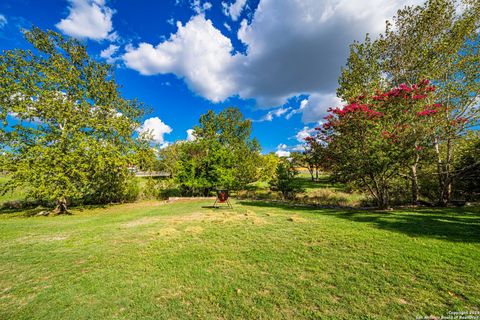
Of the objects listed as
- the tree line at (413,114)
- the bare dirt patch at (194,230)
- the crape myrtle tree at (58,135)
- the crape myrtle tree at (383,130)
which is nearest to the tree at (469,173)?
the tree line at (413,114)

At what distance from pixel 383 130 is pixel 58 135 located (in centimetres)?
1793

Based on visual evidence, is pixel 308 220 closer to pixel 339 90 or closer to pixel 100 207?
pixel 339 90

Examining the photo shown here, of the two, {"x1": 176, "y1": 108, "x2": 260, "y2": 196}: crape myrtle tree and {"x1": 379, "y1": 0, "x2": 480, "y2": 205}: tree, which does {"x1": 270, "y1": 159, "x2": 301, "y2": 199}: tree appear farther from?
{"x1": 379, "y1": 0, "x2": 480, "y2": 205}: tree

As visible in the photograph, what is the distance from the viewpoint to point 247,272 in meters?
3.95

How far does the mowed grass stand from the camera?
9.52ft

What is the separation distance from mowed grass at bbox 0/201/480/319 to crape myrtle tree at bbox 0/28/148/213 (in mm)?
5265

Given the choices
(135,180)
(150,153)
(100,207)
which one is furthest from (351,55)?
(100,207)

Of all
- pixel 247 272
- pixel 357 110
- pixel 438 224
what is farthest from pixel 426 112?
pixel 247 272

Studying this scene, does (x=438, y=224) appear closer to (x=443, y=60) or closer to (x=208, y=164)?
(x=443, y=60)

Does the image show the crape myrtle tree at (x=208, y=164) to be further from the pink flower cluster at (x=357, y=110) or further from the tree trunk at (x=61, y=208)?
the pink flower cluster at (x=357, y=110)

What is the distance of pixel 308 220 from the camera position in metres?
7.90

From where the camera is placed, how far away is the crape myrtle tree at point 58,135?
10648mm

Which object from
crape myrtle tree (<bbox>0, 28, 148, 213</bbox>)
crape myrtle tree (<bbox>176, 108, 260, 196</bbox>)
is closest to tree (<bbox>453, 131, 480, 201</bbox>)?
crape myrtle tree (<bbox>176, 108, 260, 196</bbox>)

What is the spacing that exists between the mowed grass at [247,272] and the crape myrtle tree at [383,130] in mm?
2951
